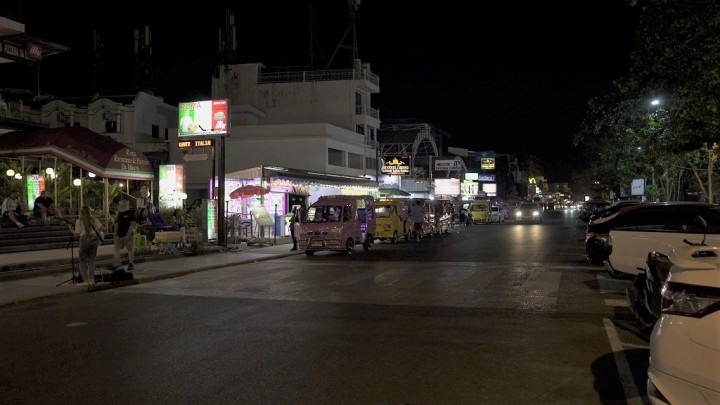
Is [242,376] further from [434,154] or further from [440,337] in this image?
[434,154]

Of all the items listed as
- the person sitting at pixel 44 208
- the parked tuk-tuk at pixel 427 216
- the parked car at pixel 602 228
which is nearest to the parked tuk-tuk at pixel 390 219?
the parked tuk-tuk at pixel 427 216

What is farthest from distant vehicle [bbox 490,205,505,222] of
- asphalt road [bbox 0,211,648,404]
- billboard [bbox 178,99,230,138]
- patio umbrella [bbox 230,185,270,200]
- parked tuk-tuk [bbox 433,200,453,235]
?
asphalt road [bbox 0,211,648,404]

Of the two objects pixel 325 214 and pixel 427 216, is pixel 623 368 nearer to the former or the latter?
pixel 325 214

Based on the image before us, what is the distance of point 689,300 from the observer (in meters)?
4.08

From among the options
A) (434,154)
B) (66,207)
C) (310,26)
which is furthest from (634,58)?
(434,154)

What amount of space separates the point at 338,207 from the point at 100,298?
12.4 metres

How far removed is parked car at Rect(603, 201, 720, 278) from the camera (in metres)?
12.1

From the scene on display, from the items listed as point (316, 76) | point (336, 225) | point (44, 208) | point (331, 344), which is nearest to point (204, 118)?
point (44, 208)

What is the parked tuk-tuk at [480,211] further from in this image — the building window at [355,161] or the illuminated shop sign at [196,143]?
the illuminated shop sign at [196,143]

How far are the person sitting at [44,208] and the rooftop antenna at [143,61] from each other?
4060 cm

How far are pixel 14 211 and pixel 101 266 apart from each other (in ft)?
17.4

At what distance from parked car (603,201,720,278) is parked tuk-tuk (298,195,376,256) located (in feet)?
37.4

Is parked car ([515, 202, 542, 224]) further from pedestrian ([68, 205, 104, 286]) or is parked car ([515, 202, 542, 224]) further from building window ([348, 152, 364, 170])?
pedestrian ([68, 205, 104, 286])

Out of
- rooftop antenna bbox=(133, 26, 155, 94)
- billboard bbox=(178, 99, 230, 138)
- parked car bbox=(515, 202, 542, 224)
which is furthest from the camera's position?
rooftop antenna bbox=(133, 26, 155, 94)
